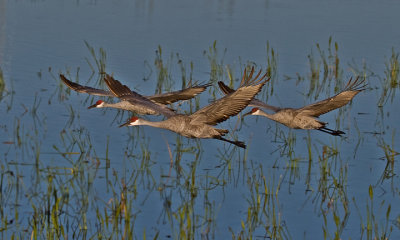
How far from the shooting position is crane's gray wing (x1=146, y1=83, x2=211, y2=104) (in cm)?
1230

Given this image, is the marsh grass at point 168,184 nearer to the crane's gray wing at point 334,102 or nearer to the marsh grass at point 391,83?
the crane's gray wing at point 334,102

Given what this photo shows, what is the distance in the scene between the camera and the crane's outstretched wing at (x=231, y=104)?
10156 millimetres

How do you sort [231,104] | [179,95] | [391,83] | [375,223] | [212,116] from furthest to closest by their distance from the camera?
1. [391,83]
2. [179,95]
3. [212,116]
4. [231,104]
5. [375,223]

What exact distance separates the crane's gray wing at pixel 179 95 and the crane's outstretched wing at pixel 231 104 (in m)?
1.53

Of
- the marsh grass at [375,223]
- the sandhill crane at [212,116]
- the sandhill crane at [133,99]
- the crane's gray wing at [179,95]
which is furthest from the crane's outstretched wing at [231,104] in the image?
the marsh grass at [375,223]

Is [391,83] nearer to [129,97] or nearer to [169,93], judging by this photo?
[169,93]

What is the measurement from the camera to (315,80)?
16625 mm

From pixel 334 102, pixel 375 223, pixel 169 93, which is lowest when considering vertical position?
pixel 375 223

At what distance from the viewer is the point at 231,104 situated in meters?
10.4

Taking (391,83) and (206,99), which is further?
(391,83)

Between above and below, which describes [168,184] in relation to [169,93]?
below

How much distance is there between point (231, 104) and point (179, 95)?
2.04 m

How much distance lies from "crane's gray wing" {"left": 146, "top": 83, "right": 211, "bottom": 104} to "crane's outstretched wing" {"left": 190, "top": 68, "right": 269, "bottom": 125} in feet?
5.02

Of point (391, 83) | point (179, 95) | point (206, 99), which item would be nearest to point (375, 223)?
point (179, 95)
